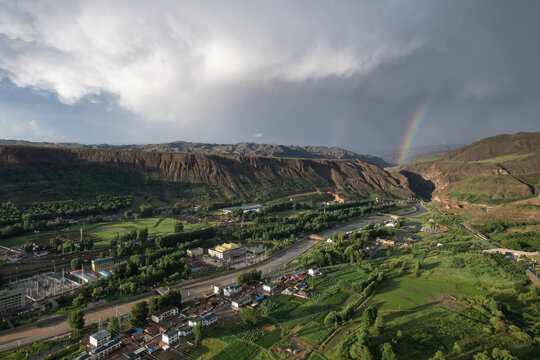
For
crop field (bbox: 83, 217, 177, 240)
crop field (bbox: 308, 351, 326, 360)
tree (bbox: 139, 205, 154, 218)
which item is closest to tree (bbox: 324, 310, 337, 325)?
crop field (bbox: 308, 351, 326, 360)

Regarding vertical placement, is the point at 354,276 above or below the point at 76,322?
below

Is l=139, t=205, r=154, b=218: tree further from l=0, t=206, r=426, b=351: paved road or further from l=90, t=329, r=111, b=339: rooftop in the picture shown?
l=90, t=329, r=111, b=339: rooftop

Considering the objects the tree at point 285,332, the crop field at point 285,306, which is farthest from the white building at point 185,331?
the tree at point 285,332

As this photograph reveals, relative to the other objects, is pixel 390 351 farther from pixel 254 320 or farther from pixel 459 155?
pixel 459 155

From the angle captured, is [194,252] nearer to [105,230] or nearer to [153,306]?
[153,306]

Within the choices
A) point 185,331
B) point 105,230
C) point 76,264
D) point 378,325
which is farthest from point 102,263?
point 378,325

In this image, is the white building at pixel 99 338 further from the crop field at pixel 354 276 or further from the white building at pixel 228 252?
the crop field at pixel 354 276

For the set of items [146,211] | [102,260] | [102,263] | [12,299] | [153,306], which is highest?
[146,211]
